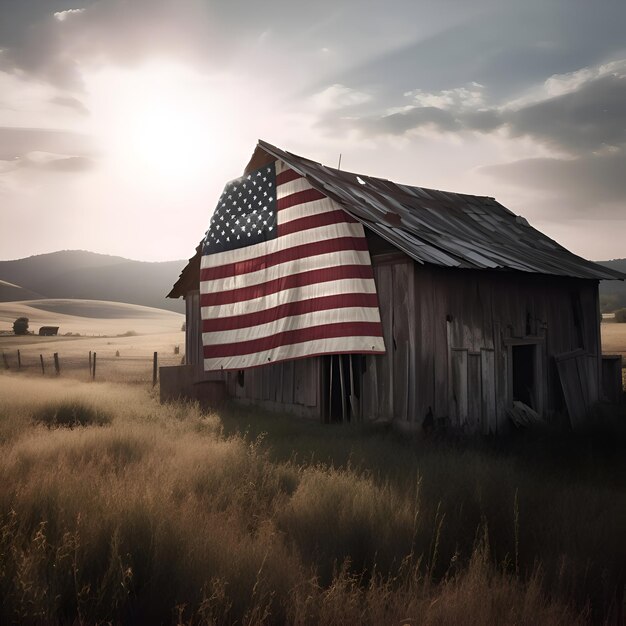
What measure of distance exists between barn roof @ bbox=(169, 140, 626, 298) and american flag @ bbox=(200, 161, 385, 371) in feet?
1.64

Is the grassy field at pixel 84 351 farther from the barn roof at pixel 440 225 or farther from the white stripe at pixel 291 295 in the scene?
the white stripe at pixel 291 295

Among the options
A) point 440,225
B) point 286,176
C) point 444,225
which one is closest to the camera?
point 286,176

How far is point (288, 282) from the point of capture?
11.5 m

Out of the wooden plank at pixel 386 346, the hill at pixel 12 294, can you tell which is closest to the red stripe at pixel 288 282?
the wooden plank at pixel 386 346

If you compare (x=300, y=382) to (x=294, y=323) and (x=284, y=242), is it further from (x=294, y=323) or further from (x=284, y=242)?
(x=284, y=242)

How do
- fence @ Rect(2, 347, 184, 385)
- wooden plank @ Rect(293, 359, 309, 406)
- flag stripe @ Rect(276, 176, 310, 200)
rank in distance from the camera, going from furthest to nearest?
fence @ Rect(2, 347, 184, 385), wooden plank @ Rect(293, 359, 309, 406), flag stripe @ Rect(276, 176, 310, 200)

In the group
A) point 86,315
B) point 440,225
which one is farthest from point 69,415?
point 86,315

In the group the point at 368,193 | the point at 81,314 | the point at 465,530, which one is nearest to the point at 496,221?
the point at 368,193

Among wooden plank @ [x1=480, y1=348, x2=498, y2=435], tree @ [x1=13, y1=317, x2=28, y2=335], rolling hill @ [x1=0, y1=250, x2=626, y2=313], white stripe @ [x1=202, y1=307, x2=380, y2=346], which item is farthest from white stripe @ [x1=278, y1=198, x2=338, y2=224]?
rolling hill @ [x1=0, y1=250, x2=626, y2=313]

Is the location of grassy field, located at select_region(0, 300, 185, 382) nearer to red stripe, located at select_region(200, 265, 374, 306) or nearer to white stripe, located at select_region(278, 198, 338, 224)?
red stripe, located at select_region(200, 265, 374, 306)

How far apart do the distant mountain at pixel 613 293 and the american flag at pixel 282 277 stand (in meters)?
66.8

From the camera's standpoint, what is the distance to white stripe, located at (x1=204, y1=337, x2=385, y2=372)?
10.4 metres

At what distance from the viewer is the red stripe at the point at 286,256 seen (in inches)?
424

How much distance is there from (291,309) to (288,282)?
0.60 metres
